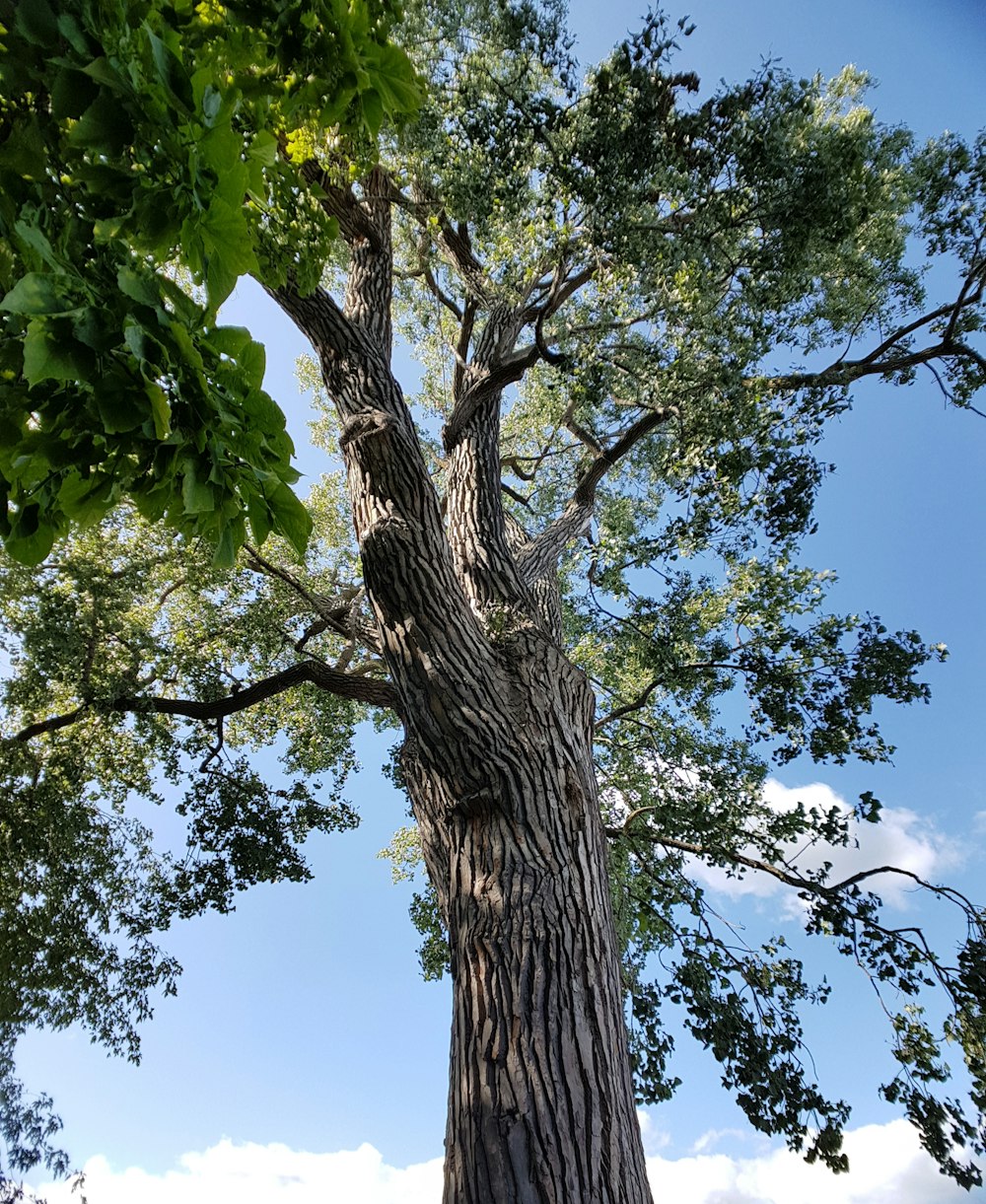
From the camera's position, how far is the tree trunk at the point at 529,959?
2289 mm

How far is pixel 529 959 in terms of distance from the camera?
272cm

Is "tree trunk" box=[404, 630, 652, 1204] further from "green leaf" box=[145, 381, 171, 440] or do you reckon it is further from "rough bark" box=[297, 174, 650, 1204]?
"green leaf" box=[145, 381, 171, 440]

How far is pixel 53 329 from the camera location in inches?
44.6

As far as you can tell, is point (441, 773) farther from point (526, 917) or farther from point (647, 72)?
point (647, 72)

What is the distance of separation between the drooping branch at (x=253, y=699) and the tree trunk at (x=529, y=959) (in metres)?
1.11

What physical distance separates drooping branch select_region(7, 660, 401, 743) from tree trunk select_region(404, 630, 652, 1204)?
1.11 metres

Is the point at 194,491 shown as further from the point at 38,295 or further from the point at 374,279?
the point at 374,279

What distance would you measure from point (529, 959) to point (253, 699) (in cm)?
364

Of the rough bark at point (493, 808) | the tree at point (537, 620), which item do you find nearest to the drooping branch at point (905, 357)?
the tree at point (537, 620)

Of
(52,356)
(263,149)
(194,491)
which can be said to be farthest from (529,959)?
(263,149)

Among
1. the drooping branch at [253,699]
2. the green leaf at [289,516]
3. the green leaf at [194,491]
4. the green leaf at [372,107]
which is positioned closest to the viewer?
the green leaf at [194,491]

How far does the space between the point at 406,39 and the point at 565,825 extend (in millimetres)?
5762

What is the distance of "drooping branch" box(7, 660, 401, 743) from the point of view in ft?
16.1

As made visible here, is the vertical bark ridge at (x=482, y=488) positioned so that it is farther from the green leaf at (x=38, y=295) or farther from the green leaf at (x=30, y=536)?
the green leaf at (x=38, y=295)
